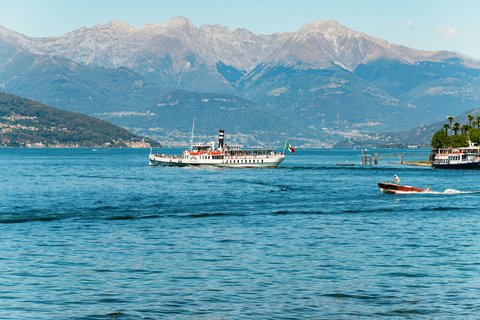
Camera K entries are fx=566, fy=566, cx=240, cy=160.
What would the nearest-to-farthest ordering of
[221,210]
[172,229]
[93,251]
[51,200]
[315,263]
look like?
1. [315,263]
2. [93,251]
3. [172,229]
4. [221,210]
5. [51,200]

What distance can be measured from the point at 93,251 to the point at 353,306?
78.7 ft

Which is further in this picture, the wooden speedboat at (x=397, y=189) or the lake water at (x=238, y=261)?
the wooden speedboat at (x=397, y=189)

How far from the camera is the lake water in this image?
103ft

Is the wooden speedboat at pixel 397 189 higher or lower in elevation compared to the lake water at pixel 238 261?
higher

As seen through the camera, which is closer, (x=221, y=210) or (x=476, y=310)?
(x=476, y=310)

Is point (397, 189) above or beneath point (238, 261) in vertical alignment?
above

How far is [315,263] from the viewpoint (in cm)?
4250

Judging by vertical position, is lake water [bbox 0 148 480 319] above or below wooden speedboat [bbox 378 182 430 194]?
below

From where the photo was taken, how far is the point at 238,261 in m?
42.9

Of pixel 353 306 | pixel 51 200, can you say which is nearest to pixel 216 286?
pixel 353 306

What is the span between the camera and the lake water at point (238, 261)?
31391 millimetres

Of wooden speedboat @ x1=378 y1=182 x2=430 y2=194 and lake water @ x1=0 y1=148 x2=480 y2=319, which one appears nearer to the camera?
lake water @ x1=0 y1=148 x2=480 y2=319

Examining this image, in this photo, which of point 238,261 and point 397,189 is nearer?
point 238,261

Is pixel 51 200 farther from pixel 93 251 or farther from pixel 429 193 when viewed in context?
pixel 429 193
